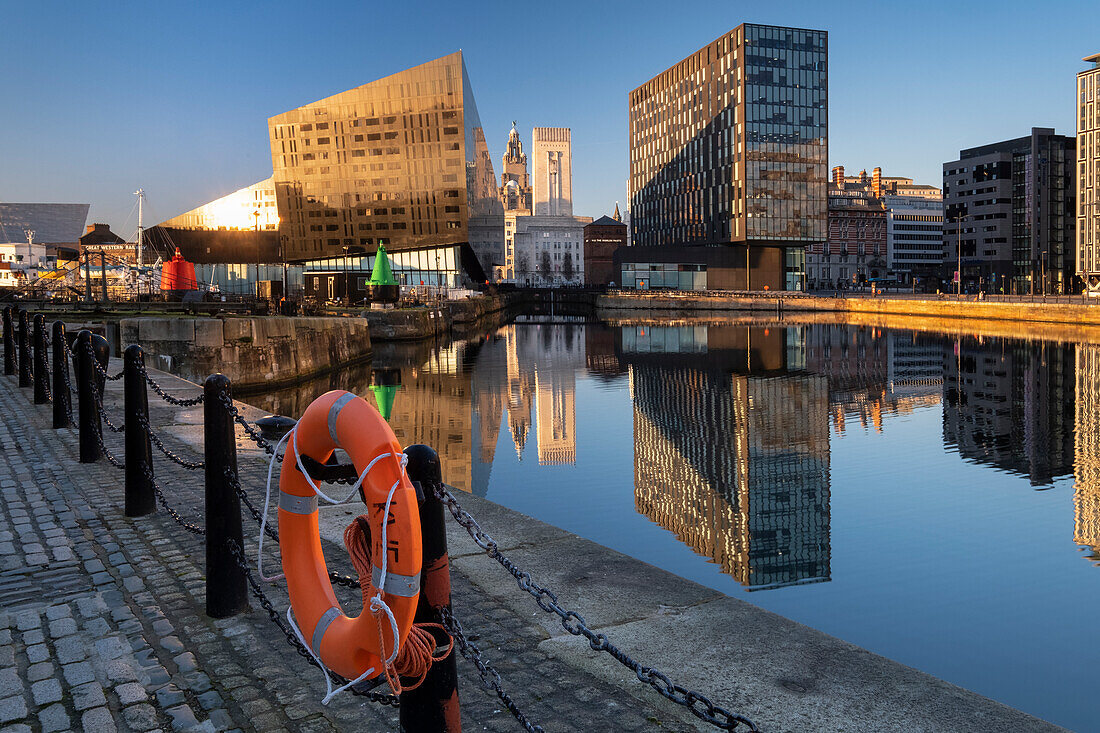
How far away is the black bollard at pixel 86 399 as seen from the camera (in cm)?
938

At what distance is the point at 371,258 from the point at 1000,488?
69.4m

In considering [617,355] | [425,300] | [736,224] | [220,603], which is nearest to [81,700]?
[220,603]

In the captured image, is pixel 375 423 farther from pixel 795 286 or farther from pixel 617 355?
pixel 795 286

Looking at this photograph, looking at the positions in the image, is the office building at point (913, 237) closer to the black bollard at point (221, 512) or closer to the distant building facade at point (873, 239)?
the distant building facade at point (873, 239)

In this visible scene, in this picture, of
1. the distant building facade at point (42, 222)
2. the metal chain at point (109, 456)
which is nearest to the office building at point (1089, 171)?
the metal chain at point (109, 456)

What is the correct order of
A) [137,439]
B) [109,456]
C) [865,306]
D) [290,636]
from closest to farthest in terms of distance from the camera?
[290,636] < [137,439] < [109,456] < [865,306]

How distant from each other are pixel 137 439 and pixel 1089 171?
105 metres

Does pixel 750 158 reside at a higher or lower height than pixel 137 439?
higher

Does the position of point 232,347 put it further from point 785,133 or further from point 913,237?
point 913,237

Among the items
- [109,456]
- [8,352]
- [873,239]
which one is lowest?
[109,456]

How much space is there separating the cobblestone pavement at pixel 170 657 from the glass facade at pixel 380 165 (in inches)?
2682

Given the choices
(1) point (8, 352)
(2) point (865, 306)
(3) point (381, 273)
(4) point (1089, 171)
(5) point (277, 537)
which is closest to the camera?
(5) point (277, 537)

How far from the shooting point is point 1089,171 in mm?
88250

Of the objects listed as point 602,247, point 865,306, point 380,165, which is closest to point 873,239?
point 602,247
